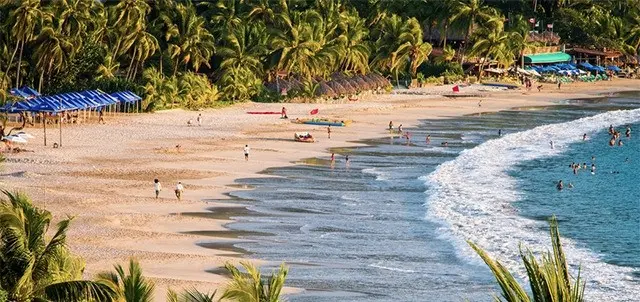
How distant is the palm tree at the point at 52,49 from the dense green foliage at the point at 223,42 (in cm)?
A: 8

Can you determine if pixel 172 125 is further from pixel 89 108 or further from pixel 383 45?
pixel 383 45

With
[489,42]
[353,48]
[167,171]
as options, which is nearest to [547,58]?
[489,42]

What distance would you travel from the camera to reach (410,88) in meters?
99.8

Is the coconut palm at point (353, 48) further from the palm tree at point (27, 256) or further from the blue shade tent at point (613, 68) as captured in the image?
the palm tree at point (27, 256)

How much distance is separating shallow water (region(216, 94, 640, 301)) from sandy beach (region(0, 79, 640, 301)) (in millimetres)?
1776

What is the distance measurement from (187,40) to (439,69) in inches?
1349

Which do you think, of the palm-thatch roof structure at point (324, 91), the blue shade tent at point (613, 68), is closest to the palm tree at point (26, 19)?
the palm-thatch roof structure at point (324, 91)

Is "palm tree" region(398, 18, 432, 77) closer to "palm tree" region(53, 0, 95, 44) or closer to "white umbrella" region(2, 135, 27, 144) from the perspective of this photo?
"palm tree" region(53, 0, 95, 44)

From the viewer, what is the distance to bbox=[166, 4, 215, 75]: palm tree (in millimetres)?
79062

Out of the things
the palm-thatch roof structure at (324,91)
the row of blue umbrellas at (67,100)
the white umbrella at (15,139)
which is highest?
the palm-thatch roof structure at (324,91)

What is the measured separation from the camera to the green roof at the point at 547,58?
115950mm

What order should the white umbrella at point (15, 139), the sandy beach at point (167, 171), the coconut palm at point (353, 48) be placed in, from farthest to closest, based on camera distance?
1. the coconut palm at point (353, 48)
2. the white umbrella at point (15, 139)
3. the sandy beach at point (167, 171)

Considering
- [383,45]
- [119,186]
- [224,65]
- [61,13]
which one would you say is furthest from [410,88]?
[119,186]

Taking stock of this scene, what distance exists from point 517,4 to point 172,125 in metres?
77.4
